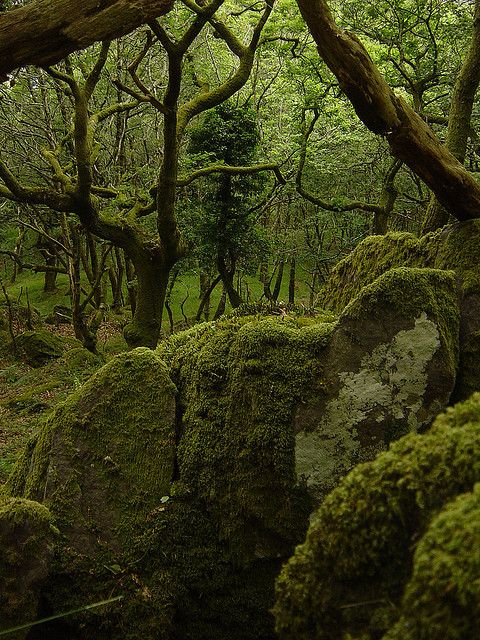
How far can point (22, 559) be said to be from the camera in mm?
3740

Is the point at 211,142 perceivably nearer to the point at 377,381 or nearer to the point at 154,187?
the point at 154,187

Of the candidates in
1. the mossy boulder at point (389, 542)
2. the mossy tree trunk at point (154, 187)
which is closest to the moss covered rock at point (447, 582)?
the mossy boulder at point (389, 542)

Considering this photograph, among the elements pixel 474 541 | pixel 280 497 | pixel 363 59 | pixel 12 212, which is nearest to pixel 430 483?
pixel 474 541

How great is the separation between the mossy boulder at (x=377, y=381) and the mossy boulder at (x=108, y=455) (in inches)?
51.0

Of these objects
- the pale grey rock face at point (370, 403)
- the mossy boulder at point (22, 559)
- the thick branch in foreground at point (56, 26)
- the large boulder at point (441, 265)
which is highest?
the thick branch in foreground at point (56, 26)

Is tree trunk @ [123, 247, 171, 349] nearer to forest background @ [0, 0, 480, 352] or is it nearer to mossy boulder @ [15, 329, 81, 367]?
forest background @ [0, 0, 480, 352]

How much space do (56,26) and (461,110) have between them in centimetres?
513

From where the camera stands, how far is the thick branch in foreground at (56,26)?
3986 millimetres

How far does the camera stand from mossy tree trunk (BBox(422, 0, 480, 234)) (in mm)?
6605

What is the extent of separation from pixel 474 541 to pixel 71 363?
14.3 metres

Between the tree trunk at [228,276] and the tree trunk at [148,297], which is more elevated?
the tree trunk at [228,276]

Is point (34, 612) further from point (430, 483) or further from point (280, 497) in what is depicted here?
point (430, 483)


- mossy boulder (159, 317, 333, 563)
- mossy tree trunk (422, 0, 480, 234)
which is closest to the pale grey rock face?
mossy boulder (159, 317, 333, 563)

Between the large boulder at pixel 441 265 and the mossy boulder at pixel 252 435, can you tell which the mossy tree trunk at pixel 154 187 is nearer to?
the large boulder at pixel 441 265
